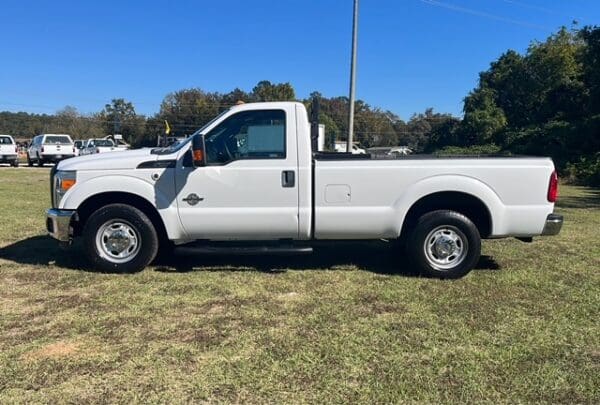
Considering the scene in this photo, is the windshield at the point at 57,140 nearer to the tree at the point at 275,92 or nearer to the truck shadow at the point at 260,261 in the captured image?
the truck shadow at the point at 260,261

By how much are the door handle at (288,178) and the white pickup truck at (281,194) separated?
0.05 feet

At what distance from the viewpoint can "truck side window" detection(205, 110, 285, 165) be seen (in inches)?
233

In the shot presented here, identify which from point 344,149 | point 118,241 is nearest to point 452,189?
point 118,241

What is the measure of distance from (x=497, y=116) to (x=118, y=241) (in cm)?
4915

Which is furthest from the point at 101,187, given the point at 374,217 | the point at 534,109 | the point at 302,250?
the point at 534,109

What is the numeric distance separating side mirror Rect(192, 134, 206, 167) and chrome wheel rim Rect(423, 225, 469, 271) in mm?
2644

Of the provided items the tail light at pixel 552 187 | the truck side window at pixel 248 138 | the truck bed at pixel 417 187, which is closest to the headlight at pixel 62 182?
the truck side window at pixel 248 138

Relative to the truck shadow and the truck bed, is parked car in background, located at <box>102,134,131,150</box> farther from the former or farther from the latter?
the truck bed

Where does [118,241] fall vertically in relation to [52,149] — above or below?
below

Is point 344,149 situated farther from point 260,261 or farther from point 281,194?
point 281,194

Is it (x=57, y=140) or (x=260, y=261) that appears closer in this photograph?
(x=260, y=261)

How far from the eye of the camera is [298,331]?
4383 mm

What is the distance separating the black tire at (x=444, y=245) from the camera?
595 cm

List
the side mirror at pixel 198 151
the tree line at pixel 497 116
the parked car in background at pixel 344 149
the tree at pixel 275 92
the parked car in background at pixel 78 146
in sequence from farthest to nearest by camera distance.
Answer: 1. the tree at pixel 275 92
2. the parked car in background at pixel 78 146
3. the tree line at pixel 497 116
4. the parked car in background at pixel 344 149
5. the side mirror at pixel 198 151
